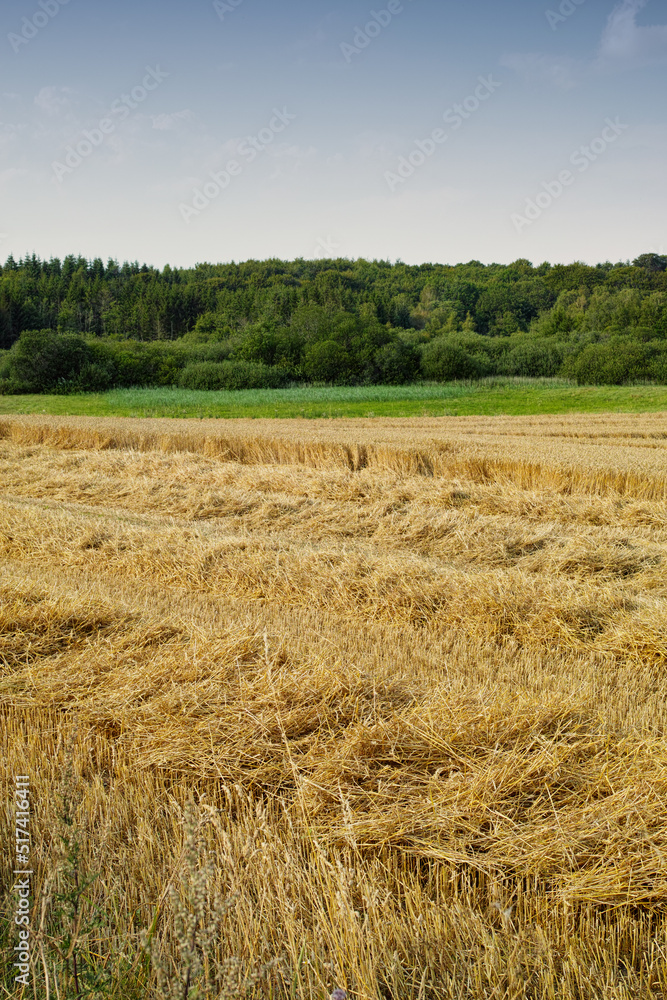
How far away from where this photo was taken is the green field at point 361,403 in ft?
108

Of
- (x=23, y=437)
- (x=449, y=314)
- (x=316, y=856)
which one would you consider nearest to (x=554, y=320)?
(x=449, y=314)

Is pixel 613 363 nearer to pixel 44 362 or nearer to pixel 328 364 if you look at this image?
pixel 328 364

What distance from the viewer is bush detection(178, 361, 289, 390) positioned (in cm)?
5394

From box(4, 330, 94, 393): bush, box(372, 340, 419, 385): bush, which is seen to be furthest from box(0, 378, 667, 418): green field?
box(372, 340, 419, 385): bush

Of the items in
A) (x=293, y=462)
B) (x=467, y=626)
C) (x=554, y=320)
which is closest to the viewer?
(x=467, y=626)

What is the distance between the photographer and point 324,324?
66625mm

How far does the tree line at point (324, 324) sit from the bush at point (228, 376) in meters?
0.15

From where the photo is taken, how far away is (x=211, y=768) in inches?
131

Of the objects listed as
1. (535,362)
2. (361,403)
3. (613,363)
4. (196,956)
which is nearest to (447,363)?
(535,362)

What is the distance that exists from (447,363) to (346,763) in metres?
57.9

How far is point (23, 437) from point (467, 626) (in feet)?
57.9

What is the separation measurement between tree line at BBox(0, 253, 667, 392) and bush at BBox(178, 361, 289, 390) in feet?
0.48

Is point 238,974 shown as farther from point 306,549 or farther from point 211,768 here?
point 306,549

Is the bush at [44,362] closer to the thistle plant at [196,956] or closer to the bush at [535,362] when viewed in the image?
the bush at [535,362]
